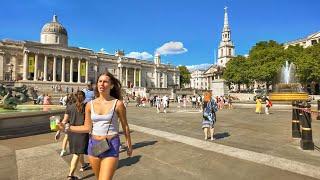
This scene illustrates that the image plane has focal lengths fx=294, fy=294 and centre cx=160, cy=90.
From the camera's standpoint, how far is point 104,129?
13.4 feet

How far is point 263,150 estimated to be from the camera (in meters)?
9.31

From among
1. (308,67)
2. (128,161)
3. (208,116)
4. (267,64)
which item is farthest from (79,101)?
(267,64)

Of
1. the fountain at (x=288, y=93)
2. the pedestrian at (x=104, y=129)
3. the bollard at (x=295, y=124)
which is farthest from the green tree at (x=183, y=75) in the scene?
the pedestrian at (x=104, y=129)

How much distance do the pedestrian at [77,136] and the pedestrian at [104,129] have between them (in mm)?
2029

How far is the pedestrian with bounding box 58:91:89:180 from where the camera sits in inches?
247

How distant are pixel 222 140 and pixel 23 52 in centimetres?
7959

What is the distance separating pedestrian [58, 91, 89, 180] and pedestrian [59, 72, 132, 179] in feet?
6.66

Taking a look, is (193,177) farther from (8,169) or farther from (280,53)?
(280,53)

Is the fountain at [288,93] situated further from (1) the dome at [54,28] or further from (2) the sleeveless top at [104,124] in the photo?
(1) the dome at [54,28]

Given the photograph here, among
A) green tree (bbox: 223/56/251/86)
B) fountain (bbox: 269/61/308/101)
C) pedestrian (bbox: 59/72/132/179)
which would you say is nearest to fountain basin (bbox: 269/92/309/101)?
fountain (bbox: 269/61/308/101)

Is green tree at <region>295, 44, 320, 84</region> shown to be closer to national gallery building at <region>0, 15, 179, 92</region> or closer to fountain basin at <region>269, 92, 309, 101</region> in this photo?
Answer: fountain basin at <region>269, 92, 309, 101</region>

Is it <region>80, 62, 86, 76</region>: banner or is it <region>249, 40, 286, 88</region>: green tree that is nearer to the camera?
→ <region>249, 40, 286, 88</region>: green tree

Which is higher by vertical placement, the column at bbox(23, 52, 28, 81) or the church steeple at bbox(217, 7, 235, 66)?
the church steeple at bbox(217, 7, 235, 66)

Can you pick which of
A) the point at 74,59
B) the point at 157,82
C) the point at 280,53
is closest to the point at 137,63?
the point at 157,82
